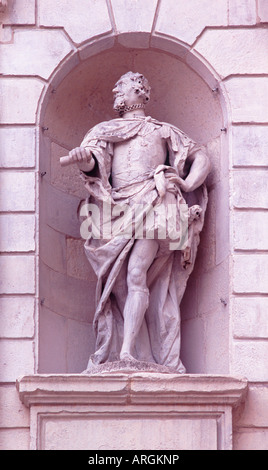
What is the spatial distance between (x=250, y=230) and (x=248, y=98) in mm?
1071

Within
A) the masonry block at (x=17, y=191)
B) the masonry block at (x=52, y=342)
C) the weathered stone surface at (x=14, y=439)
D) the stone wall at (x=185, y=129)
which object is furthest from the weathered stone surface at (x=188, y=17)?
the weathered stone surface at (x=14, y=439)

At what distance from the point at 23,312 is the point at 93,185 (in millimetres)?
1138

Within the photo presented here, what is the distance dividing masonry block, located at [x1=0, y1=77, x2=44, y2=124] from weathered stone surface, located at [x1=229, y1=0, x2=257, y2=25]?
1.59 m

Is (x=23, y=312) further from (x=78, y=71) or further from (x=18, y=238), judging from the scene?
(x=78, y=71)

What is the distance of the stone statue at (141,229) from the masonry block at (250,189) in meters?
0.32

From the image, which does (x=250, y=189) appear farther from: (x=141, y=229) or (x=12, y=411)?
(x=12, y=411)

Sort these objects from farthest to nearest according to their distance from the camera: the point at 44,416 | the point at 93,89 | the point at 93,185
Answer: the point at 93,89 → the point at 93,185 → the point at 44,416

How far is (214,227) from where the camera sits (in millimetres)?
13281

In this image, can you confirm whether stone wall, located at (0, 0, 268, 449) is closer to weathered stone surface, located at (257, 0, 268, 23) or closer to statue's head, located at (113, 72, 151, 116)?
weathered stone surface, located at (257, 0, 268, 23)

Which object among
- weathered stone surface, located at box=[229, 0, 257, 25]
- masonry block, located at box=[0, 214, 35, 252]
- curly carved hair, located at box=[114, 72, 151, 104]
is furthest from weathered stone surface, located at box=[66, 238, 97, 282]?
weathered stone surface, located at box=[229, 0, 257, 25]

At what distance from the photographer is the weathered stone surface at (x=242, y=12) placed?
13.4 meters

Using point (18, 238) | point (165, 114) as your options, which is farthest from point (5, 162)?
point (165, 114)

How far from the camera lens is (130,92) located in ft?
44.0

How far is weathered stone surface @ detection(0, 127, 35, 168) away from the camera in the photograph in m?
13.0
